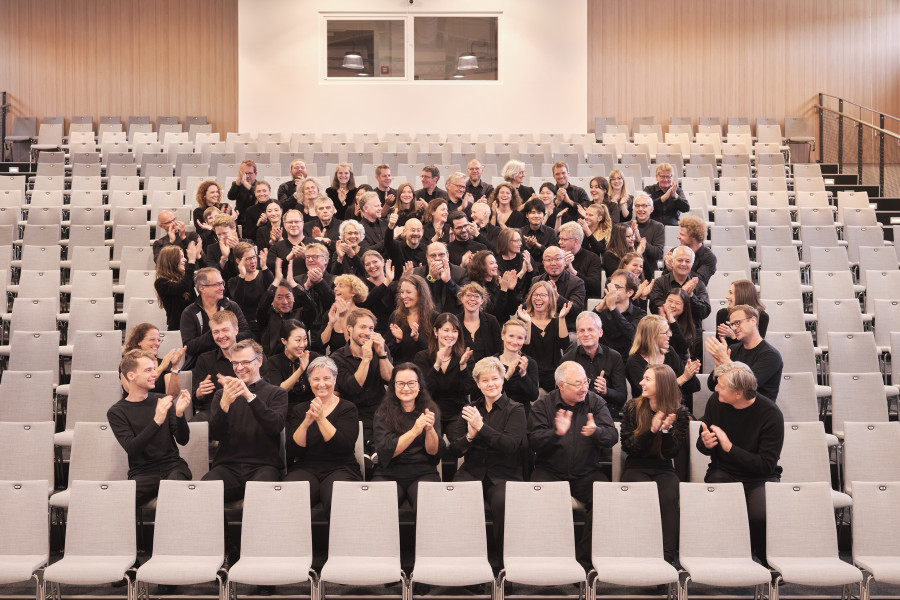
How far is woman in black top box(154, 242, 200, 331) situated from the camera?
5680 mm

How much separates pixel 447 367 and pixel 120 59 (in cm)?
1052

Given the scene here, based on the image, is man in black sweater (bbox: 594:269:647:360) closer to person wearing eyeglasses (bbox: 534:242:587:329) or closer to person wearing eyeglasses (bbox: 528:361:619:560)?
person wearing eyeglasses (bbox: 534:242:587:329)

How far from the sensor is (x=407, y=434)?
Answer: 4387 mm

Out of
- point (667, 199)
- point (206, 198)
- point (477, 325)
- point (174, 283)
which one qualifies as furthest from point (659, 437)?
point (206, 198)

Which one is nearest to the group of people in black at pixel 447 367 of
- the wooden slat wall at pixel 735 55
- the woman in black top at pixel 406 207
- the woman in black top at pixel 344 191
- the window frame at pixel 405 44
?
the woman in black top at pixel 406 207

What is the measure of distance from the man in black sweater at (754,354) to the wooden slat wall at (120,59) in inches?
396

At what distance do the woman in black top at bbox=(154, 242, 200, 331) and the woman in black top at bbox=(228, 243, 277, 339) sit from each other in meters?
0.29

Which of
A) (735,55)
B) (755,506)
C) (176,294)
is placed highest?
(735,55)

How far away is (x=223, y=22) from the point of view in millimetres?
13508

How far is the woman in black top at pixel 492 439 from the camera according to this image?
441 cm

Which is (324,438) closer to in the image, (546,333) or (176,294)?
(546,333)

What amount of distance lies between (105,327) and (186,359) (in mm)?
1154

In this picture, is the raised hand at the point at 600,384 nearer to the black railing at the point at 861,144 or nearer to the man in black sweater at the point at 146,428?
the man in black sweater at the point at 146,428

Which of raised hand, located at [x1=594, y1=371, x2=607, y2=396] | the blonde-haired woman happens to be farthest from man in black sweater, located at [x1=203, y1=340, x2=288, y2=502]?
the blonde-haired woman
